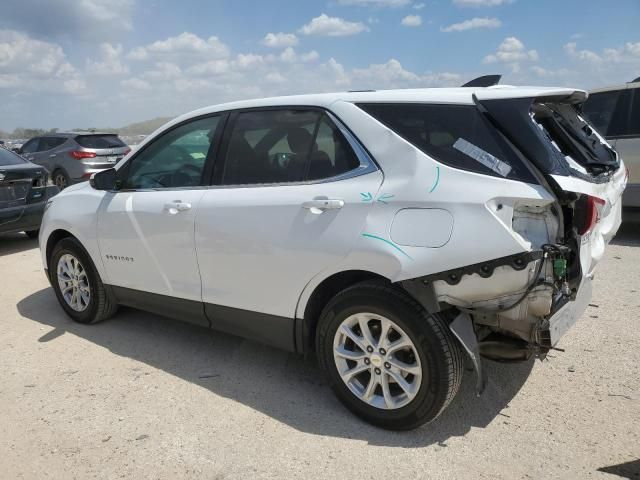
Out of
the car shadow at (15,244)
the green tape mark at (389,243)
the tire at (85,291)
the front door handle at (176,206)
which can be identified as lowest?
the car shadow at (15,244)

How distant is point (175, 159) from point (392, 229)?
192cm

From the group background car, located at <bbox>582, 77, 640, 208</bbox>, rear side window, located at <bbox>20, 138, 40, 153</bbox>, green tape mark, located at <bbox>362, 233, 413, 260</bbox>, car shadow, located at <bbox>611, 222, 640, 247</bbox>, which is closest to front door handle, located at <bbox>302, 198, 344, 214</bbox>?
green tape mark, located at <bbox>362, 233, 413, 260</bbox>

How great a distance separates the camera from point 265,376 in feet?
11.9

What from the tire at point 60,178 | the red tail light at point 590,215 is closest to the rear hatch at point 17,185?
the tire at point 60,178

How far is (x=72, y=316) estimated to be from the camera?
15.4 feet

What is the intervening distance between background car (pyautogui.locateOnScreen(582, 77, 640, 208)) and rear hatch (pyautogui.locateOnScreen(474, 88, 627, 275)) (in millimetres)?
3930

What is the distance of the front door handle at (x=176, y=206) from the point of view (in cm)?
354

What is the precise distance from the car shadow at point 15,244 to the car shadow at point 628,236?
8149 millimetres

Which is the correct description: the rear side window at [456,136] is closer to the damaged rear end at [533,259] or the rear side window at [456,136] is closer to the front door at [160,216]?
the damaged rear end at [533,259]

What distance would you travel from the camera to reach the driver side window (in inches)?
144

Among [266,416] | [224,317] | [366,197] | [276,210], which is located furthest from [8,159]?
[366,197]

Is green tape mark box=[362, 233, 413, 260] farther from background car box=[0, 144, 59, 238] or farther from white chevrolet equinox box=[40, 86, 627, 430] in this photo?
background car box=[0, 144, 59, 238]

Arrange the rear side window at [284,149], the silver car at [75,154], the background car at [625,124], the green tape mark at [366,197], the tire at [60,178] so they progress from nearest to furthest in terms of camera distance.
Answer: the green tape mark at [366,197]
the rear side window at [284,149]
the background car at [625,124]
the silver car at [75,154]
the tire at [60,178]

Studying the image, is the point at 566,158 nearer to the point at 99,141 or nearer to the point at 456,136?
the point at 456,136
